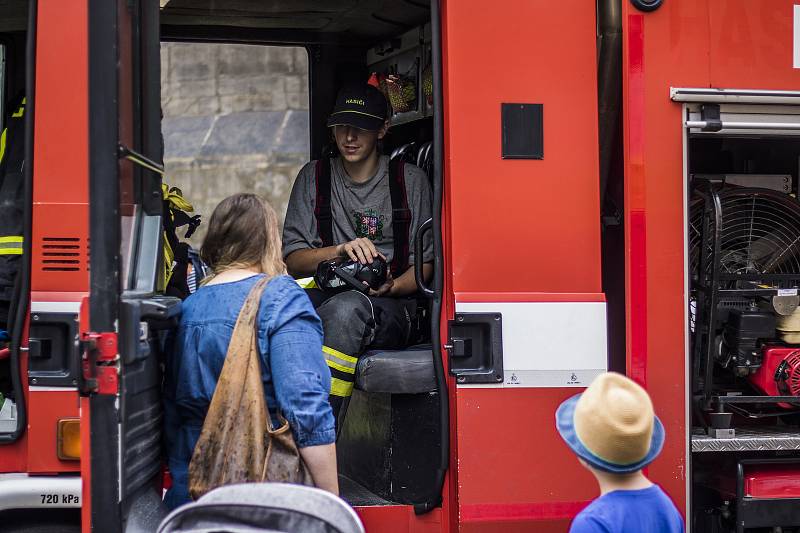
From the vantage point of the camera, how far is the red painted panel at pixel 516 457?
3.10m

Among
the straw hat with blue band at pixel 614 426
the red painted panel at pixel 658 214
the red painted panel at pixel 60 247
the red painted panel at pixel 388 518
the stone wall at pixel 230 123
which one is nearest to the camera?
the straw hat with blue band at pixel 614 426

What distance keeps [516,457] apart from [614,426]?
1.01 metres

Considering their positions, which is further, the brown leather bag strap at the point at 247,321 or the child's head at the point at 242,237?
the child's head at the point at 242,237

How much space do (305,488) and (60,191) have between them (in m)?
1.15

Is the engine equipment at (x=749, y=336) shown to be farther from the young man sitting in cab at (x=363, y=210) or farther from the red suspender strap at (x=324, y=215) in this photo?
the red suspender strap at (x=324, y=215)

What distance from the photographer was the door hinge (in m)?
2.44

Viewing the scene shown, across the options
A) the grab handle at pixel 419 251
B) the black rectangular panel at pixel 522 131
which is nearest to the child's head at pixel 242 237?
the grab handle at pixel 419 251

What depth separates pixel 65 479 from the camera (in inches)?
113

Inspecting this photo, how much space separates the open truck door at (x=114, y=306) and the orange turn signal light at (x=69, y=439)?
25cm

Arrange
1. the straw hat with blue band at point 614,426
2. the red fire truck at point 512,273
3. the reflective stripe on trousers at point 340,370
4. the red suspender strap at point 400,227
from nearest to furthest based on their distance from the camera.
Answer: the straw hat with blue band at point 614,426, the red fire truck at point 512,273, the reflective stripe on trousers at point 340,370, the red suspender strap at point 400,227

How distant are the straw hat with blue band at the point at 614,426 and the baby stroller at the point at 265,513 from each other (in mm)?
561

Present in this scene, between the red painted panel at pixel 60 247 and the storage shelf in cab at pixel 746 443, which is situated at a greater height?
the red painted panel at pixel 60 247

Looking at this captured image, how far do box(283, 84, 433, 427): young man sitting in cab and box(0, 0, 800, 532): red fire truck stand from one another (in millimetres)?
447

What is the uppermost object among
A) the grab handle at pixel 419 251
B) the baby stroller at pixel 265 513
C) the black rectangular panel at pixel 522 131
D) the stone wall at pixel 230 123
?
the stone wall at pixel 230 123
